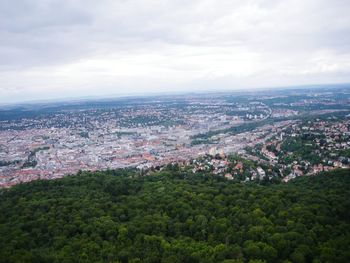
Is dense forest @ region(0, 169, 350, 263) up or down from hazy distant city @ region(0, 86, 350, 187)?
up

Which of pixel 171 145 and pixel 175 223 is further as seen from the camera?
pixel 171 145

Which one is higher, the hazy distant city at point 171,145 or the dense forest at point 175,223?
the dense forest at point 175,223

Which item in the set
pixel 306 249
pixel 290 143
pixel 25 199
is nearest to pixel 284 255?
pixel 306 249

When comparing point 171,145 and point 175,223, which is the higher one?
point 175,223

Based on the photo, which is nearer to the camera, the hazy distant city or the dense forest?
the dense forest
